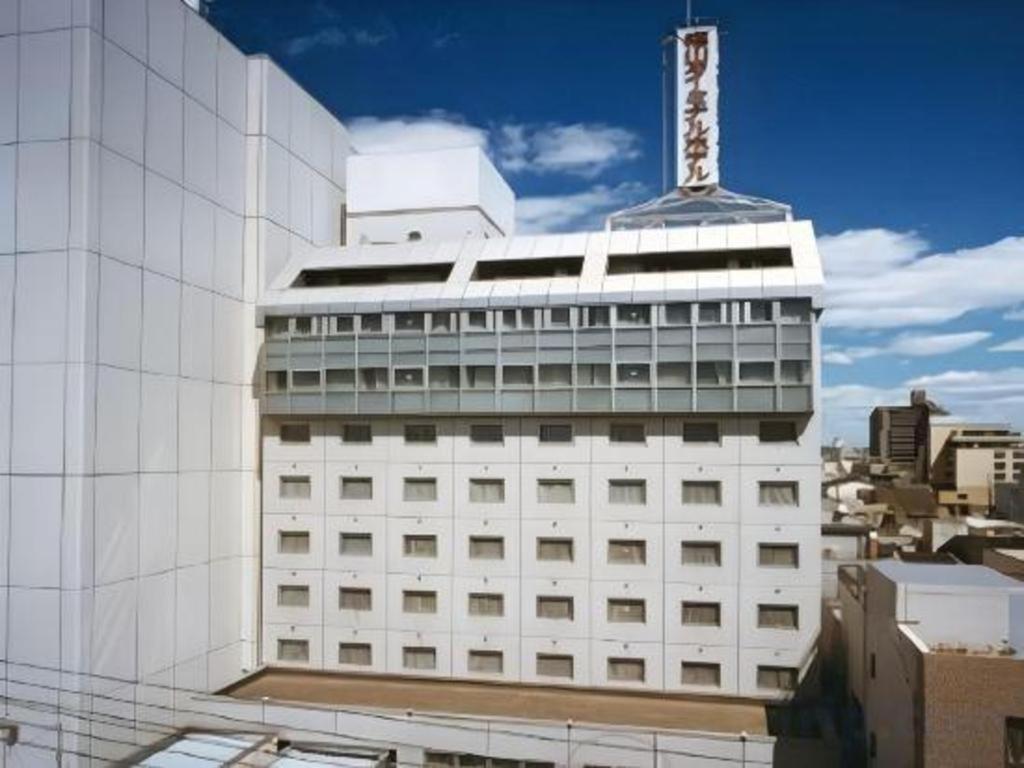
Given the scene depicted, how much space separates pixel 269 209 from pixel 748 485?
2688 cm

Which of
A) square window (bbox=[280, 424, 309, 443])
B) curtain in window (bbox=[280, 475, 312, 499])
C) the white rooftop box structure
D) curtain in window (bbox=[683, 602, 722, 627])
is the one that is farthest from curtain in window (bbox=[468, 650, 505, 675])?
the white rooftop box structure

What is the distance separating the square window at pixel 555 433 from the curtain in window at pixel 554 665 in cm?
991

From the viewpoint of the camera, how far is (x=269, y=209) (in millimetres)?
40344

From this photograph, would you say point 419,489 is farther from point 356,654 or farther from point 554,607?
point 356,654

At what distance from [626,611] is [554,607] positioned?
10.8 ft

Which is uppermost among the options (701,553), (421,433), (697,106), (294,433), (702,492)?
(697,106)

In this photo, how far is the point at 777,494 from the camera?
3506cm

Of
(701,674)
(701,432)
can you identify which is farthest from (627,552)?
(701,432)

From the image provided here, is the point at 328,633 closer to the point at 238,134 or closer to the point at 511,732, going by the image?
the point at 511,732

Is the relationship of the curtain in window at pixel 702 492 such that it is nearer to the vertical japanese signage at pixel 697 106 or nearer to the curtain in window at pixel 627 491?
the curtain in window at pixel 627 491

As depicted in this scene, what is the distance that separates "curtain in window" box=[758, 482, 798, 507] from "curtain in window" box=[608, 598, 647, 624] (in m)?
7.15

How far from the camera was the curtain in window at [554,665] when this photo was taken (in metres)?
36.6

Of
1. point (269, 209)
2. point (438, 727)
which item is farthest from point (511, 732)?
point (269, 209)

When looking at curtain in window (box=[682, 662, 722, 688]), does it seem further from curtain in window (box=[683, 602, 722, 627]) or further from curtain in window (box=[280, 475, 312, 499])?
curtain in window (box=[280, 475, 312, 499])
